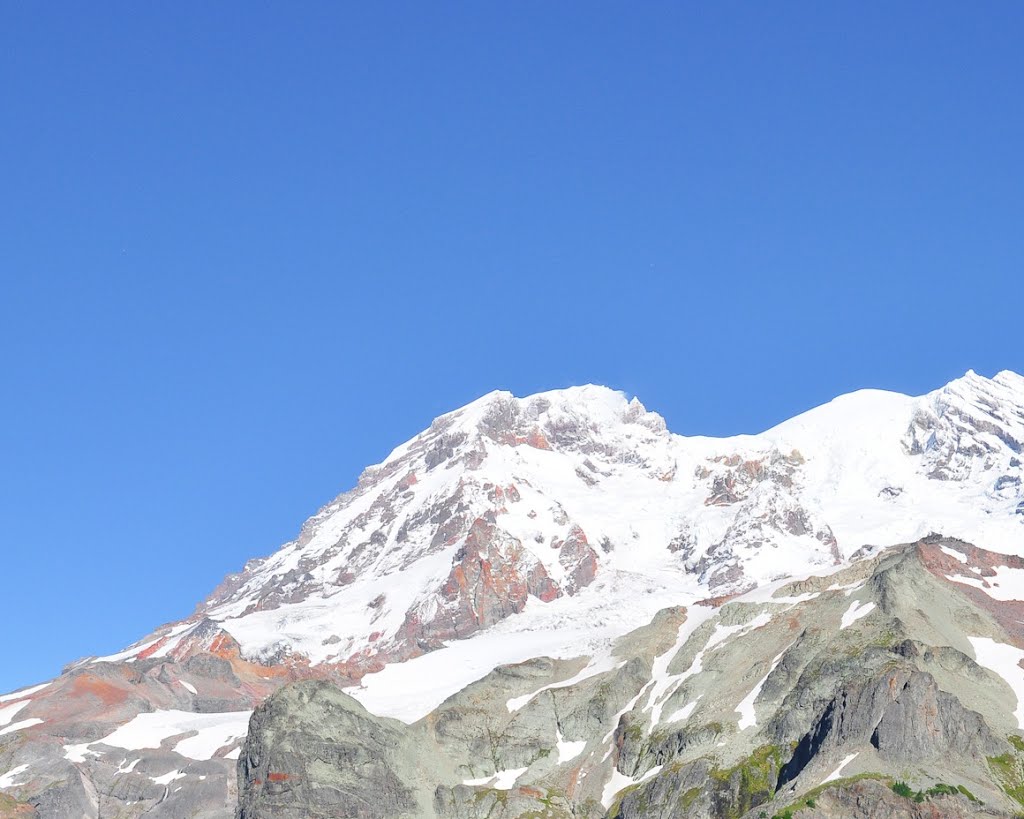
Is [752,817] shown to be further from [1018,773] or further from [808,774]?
[1018,773]

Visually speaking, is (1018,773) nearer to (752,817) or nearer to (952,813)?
(952,813)

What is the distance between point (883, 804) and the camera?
601 ft

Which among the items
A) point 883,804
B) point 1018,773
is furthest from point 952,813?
point 1018,773

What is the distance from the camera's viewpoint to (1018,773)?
197750 millimetres

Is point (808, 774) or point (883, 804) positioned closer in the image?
point (883, 804)

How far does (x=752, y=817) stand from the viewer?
19150 cm

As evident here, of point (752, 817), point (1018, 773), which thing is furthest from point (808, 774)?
point (1018, 773)

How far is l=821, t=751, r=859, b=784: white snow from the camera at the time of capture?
641 ft

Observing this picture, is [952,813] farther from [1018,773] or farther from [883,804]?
[1018,773]

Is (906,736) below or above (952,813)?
above

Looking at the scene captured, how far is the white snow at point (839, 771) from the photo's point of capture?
195m

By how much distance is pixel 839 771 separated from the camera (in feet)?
644

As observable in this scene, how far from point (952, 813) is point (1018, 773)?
2078cm

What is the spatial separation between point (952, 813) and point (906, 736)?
1836 centimetres
